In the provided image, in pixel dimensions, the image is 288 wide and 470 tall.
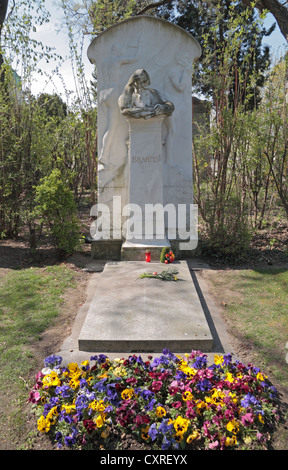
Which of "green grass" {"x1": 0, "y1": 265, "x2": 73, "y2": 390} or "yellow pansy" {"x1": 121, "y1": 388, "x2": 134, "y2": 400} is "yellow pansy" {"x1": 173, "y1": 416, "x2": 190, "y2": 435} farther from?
"green grass" {"x1": 0, "y1": 265, "x2": 73, "y2": 390}

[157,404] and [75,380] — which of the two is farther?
[75,380]

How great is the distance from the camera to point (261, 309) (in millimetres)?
4051

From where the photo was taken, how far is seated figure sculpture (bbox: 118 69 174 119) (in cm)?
516

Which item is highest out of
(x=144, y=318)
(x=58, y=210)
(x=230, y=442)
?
(x=58, y=210)

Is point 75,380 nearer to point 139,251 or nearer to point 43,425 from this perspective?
point 43,425

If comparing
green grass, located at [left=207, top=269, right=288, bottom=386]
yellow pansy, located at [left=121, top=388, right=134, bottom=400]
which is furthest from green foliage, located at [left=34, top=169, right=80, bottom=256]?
yellow pansy, located at [left=121, top=388, right=134, bottom=400]

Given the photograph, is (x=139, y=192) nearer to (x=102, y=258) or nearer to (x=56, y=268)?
(x=102, y=258)

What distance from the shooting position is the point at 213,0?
41.7ft

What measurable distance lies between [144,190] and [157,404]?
3.61 metres

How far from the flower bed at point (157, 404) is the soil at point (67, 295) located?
73 mm

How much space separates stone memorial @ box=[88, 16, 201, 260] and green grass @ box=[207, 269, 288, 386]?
48.7 inches

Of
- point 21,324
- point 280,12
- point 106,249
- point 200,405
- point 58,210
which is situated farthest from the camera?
point 280,12

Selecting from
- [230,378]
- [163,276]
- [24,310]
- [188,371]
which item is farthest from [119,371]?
[163,276]
